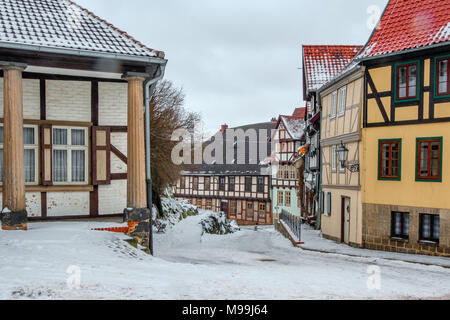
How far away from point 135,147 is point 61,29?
139 inches

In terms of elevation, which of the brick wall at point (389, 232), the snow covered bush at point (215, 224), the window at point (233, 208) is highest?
the brick wall at point (389, 232)

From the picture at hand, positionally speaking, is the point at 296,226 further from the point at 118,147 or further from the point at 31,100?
the point at 31,100

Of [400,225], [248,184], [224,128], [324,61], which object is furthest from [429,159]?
[224,128]

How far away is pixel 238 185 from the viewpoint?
4928cm

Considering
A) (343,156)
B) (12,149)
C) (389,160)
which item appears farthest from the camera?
(343,156)

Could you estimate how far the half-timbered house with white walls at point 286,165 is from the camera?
42656 mm

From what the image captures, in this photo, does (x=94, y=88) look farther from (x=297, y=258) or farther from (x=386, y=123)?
(x=386, y=123)

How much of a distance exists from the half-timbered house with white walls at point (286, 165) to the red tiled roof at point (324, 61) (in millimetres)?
16643

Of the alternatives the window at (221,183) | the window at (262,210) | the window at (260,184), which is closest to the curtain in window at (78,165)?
the window at (262,210)

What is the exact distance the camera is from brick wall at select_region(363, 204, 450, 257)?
13828 millimetres

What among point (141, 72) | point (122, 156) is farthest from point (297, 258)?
point (141, 72)

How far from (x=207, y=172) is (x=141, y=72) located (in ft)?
134

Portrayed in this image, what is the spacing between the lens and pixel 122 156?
39.8 feet

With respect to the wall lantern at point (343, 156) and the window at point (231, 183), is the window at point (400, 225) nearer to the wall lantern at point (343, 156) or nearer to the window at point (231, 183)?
the wall lantern at point (343, 156)
